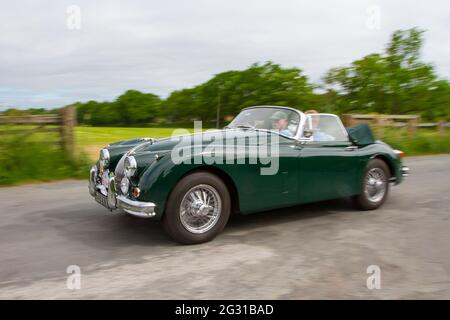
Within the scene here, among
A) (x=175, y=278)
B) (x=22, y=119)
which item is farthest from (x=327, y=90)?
(x=175, y=278)

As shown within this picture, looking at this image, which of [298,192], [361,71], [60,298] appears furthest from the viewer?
[361,71]

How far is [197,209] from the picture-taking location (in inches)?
180

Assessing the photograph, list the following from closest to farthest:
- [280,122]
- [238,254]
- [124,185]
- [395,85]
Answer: [238,254]
[124,185]
[280,122]
[395,85]

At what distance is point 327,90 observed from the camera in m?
30.5

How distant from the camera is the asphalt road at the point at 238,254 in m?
3.48

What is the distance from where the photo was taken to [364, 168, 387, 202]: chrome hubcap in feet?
20.4

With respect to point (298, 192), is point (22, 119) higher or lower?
higher

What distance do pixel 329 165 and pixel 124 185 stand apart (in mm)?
2548

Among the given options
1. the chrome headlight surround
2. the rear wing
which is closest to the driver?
the rear wing

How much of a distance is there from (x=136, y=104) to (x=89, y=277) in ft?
241

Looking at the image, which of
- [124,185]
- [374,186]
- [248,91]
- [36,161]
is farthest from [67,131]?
[248,91]

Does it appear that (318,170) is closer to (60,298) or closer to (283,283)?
(283,283)

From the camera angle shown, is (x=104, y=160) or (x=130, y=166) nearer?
(x=130, y=166)

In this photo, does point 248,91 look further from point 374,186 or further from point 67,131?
point 374,186
